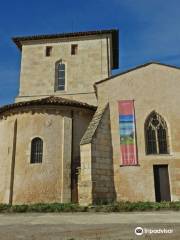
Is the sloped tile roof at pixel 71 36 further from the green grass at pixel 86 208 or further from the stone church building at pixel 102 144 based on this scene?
the green grass at pixel 86 208

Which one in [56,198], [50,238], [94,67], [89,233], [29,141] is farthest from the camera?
[94,67]

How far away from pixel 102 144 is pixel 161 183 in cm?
380

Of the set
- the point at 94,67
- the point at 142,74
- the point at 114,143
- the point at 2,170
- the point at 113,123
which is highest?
the point at 94,67

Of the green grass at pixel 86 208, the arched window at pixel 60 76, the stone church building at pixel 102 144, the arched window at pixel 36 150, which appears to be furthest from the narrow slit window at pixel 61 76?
the green grass at pixel 86 208

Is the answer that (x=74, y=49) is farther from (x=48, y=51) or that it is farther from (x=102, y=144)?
(x=102, y=144)

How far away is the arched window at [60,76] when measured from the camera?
76.7 ft

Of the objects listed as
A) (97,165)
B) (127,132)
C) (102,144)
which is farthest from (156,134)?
(97,165)

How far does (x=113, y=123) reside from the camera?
16.4 meters

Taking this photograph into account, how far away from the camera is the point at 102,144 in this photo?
611 inches

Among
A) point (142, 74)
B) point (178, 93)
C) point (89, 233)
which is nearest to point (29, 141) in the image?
point (142, 74)

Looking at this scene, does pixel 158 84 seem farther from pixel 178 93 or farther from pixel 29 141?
pixel 29 141

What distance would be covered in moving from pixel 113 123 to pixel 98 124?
1187 mm

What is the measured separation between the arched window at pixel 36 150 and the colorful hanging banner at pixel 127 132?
15.2ft

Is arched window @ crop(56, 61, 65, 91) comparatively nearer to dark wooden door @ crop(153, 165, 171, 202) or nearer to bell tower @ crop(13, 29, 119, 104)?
bell tower @ crop(13, 29, 119, 104)
